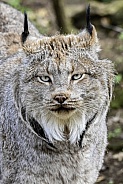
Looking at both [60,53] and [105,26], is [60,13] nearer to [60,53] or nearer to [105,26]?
[105,26]

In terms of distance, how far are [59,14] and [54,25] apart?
140 cm

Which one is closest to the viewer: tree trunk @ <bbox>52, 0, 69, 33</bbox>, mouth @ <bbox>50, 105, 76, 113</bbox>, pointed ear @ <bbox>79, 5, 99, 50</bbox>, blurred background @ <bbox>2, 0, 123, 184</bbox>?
mouth @ <bbox>50, 105, 76, 113</bbox>

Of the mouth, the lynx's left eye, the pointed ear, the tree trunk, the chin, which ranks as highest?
the tree trunk

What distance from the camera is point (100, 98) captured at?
4.67 metres

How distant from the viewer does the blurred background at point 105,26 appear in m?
7.27

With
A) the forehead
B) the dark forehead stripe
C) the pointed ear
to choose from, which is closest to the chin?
the forehead

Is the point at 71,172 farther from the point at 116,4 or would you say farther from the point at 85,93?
the point at 116,4

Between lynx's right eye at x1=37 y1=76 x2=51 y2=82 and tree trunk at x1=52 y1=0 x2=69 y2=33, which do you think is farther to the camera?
tree trunk at x1=52 y1=0 x2=69 y2=33

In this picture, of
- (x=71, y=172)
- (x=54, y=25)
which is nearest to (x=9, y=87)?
(x=71, y=172)

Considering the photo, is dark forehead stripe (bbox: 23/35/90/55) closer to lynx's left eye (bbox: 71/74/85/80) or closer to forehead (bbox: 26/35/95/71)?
forehead (bbox: 26/35/95/71)

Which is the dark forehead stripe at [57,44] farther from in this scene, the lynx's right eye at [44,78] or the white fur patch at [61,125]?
the white fur patch at [61,125]

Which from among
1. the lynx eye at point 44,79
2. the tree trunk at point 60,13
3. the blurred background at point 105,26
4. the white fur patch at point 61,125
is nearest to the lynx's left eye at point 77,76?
the lynx eye at point 44,79

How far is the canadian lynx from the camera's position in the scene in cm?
448

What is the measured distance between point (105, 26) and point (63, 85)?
6.24 m
